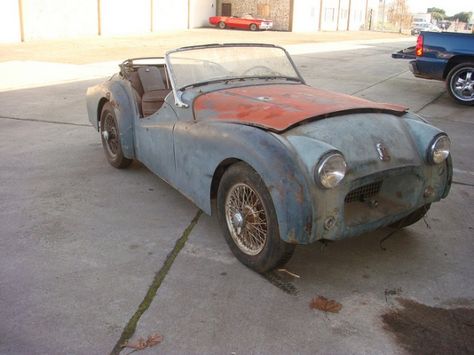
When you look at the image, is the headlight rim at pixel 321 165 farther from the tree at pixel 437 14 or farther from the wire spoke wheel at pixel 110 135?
the tree at pixel 437 14

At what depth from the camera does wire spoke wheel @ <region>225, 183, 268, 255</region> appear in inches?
130

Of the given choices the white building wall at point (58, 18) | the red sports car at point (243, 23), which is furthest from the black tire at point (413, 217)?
the red sports car at point (243, 23)

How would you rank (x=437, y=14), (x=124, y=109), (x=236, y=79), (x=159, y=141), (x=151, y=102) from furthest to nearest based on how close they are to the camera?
1. (x=437, y=14)
2. (x=124, y=109)
3. (x=151, y=102)
4. (x=236, y=79)
5. (x=159, y=141)

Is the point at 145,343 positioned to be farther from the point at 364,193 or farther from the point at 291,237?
the point at 364,193

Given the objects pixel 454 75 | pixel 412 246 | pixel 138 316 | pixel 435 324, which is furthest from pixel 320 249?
pixel 454 75

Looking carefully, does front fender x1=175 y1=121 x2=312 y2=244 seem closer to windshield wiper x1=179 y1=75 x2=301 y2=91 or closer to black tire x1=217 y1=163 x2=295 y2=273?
black tire x1=217 y1=163 x2=295 y2=273

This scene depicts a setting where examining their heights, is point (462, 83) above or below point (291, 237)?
above

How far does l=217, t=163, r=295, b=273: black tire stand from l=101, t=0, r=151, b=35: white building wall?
26.4 m

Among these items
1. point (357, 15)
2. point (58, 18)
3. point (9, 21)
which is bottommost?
point (9, 21)

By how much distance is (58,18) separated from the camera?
24594mm

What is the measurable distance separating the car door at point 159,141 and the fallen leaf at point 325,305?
1.66 m

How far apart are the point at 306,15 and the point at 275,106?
4033cm

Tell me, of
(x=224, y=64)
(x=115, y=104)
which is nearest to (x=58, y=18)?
(x=115, y=104)

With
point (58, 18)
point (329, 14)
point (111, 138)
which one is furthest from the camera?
point (329, 14)
